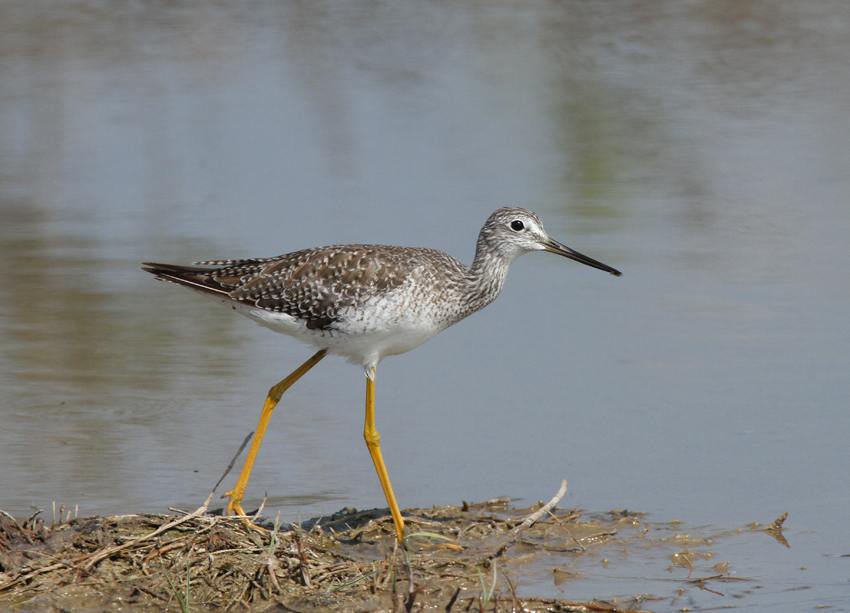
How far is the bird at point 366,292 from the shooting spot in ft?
23.8

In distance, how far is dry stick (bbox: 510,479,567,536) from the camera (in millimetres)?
6469

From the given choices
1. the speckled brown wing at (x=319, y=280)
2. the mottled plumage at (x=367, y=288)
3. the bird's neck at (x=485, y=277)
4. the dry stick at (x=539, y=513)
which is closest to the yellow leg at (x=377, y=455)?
the mottled plumage at (x=367, y=288)

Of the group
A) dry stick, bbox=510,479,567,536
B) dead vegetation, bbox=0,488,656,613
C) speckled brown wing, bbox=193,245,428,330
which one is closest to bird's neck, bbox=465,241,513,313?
speckled brown wing, bbox=193,245,428,330

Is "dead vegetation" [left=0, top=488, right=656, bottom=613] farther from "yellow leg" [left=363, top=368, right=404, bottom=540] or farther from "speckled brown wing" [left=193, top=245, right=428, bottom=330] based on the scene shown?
"speckled brown wing" [left=193, top=245, right=428, bottom=330]

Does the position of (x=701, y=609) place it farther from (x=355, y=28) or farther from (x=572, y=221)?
(x=355, y=28)

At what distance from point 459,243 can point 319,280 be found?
362 centimetres

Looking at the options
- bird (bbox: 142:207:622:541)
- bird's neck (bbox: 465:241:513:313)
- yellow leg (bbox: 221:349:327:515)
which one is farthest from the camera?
bird's neck (bbox: 465:241:513:313)

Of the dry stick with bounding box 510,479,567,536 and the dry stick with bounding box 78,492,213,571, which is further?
the dry stick with bounding box 510,479,567,536

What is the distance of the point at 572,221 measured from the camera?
12.0m

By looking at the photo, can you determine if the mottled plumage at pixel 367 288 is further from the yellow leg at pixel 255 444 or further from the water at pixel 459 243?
the water at pixel 459 243

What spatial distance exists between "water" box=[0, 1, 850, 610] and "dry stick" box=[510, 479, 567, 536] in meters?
0.49

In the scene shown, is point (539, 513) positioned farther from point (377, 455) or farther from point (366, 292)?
point (366, 292)

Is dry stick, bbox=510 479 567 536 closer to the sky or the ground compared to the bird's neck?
closer to the ground

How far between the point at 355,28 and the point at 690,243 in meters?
9.82
